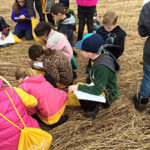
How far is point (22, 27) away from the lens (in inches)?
161

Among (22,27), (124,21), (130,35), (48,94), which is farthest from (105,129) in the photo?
(124,21)

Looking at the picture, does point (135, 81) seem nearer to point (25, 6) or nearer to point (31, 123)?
point (31, 123)

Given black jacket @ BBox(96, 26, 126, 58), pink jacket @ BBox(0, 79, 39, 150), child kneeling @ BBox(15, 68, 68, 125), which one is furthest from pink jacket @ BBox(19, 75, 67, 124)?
black jacket @ BBox(96, 26, 126, 58)

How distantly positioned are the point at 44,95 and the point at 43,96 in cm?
2

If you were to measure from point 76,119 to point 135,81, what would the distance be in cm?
126

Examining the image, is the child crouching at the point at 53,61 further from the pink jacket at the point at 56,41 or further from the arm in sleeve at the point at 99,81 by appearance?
the arm in sleeve at the point at 99,81

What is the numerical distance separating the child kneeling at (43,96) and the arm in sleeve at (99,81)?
1.13 feet

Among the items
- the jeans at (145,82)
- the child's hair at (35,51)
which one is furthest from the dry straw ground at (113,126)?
the child's hair at (35,51)

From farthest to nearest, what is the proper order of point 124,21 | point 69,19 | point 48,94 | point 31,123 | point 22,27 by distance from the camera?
point 124,21
point 22,27
point 69,19
point 48,94
point 31,123

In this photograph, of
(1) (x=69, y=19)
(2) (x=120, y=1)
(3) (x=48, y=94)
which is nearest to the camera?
(3) (x=48, y=94)

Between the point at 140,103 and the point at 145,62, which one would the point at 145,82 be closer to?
the point at 145,62

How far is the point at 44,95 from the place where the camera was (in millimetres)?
1723

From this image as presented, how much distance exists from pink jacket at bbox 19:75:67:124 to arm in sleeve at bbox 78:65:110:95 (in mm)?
337

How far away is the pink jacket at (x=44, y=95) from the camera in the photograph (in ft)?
5.45
